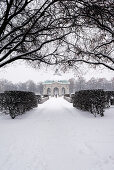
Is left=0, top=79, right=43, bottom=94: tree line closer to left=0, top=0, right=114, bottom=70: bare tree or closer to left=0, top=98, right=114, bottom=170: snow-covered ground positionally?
left=0, top=0, right=114, bottom=70: bare tree

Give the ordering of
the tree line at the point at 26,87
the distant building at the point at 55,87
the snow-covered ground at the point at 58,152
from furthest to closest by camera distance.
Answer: the tree line at the point at 26,87 → the distant building at the point at 55,87 → the snow-covered ground at the point at 58,152

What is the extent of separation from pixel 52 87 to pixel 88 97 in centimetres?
6773

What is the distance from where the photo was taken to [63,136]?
5781mm

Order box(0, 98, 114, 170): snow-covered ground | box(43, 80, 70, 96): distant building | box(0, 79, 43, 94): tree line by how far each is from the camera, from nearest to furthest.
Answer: box(0, 98, 114, 170): snow-covered ground, box(43, 80, 70, 96): distant building, box(0, 79, 43, 94): tree line

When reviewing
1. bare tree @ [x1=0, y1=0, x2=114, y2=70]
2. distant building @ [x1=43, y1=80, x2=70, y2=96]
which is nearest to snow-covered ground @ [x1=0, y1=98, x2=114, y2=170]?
bare tree @ [x1=0, y1=0, x2=114, y2=70]

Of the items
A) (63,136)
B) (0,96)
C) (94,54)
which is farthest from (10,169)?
(0,96)

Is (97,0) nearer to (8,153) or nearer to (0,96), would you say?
(8,153)

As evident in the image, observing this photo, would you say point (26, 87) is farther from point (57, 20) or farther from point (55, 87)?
point (57, 20)

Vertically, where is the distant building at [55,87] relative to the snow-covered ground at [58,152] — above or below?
above

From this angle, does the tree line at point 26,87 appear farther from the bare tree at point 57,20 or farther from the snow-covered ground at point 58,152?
the snow-covered ground at point 58,152

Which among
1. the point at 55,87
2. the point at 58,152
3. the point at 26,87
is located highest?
the point at 26,87

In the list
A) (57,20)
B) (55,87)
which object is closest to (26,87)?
(55,87)

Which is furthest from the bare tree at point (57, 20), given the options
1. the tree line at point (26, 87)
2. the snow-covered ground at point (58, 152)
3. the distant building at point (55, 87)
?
the tree line at point (26, 87)

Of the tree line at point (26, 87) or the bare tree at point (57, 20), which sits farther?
the tree line at point (26, 87)
